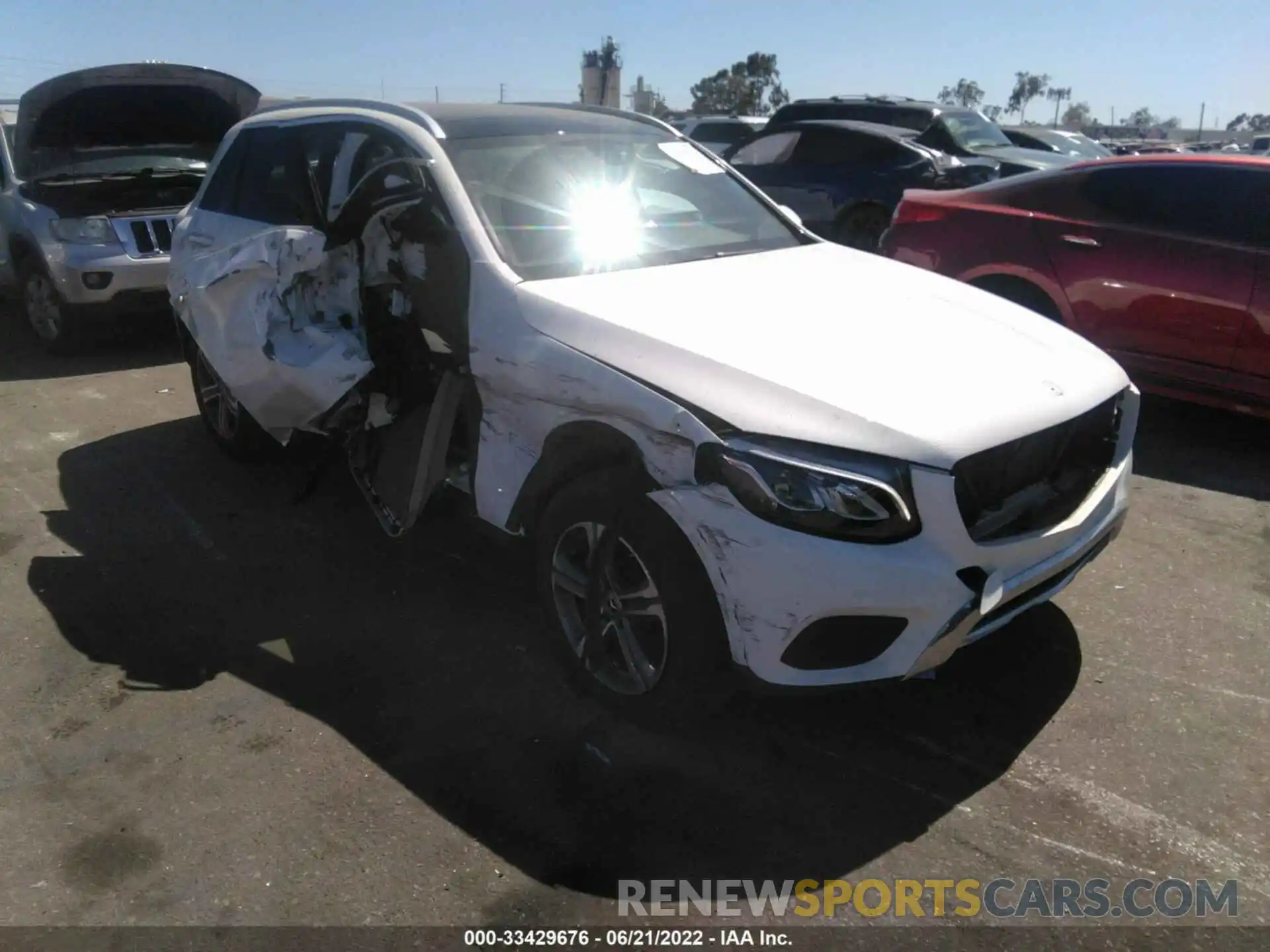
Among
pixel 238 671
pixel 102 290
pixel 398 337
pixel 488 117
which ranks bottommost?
pixel 238 671

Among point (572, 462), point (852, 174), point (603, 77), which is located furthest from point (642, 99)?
point (572, 462)

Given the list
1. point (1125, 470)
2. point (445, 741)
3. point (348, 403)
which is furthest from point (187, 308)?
point (1125, 470)

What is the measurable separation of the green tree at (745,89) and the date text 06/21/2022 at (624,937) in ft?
227

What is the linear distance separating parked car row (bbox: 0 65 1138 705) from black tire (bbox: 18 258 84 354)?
300cm

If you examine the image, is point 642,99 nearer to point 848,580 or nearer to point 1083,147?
point 1083,147

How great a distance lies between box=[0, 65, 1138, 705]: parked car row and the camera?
2666 mm

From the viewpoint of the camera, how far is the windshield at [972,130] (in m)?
12.2

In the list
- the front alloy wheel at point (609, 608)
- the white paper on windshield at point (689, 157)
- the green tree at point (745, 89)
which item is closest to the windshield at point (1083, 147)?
the white paper on windshield at point (689, 157)

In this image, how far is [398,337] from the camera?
4.08m

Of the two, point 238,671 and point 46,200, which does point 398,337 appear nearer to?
point 238,671

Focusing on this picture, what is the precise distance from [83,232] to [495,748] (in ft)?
20.5

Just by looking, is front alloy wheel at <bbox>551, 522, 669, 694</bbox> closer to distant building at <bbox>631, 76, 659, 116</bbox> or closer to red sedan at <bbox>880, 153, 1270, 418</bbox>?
red sedan at <bbox>880, 153, 1270, 418</bbox>

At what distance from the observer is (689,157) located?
462cm

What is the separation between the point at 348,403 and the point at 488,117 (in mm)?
1274
